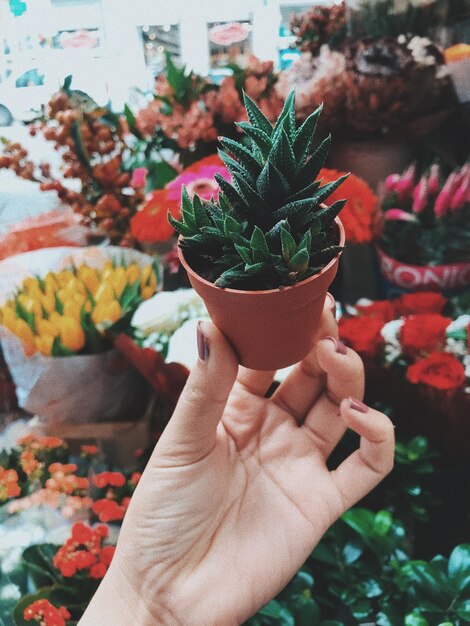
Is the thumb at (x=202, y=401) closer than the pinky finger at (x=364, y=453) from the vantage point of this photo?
Yes

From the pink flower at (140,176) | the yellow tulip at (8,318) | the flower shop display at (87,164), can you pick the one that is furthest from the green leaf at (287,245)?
the pink flower at (140,176)

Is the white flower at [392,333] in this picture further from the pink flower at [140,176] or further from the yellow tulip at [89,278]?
the pink flower at [140,176]

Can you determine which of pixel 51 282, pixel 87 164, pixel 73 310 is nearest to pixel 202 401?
pixel 73 310

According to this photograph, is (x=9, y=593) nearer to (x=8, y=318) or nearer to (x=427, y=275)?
(x=8, y=318)

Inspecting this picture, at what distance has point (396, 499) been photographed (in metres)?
1.18

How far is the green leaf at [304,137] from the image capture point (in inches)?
24.3

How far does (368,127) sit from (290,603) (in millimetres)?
1056

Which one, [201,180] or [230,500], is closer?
[230,500]

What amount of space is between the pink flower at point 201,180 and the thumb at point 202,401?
0.61 metres

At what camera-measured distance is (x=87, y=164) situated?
1505 millimetres

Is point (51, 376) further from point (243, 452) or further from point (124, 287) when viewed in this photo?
point (243, 452)

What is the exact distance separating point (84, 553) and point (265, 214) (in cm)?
68

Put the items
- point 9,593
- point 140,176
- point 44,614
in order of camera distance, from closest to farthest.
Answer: point 44,614
point 9,593
point 140,176

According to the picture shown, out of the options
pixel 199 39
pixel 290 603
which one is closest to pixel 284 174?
pixel 290 603
